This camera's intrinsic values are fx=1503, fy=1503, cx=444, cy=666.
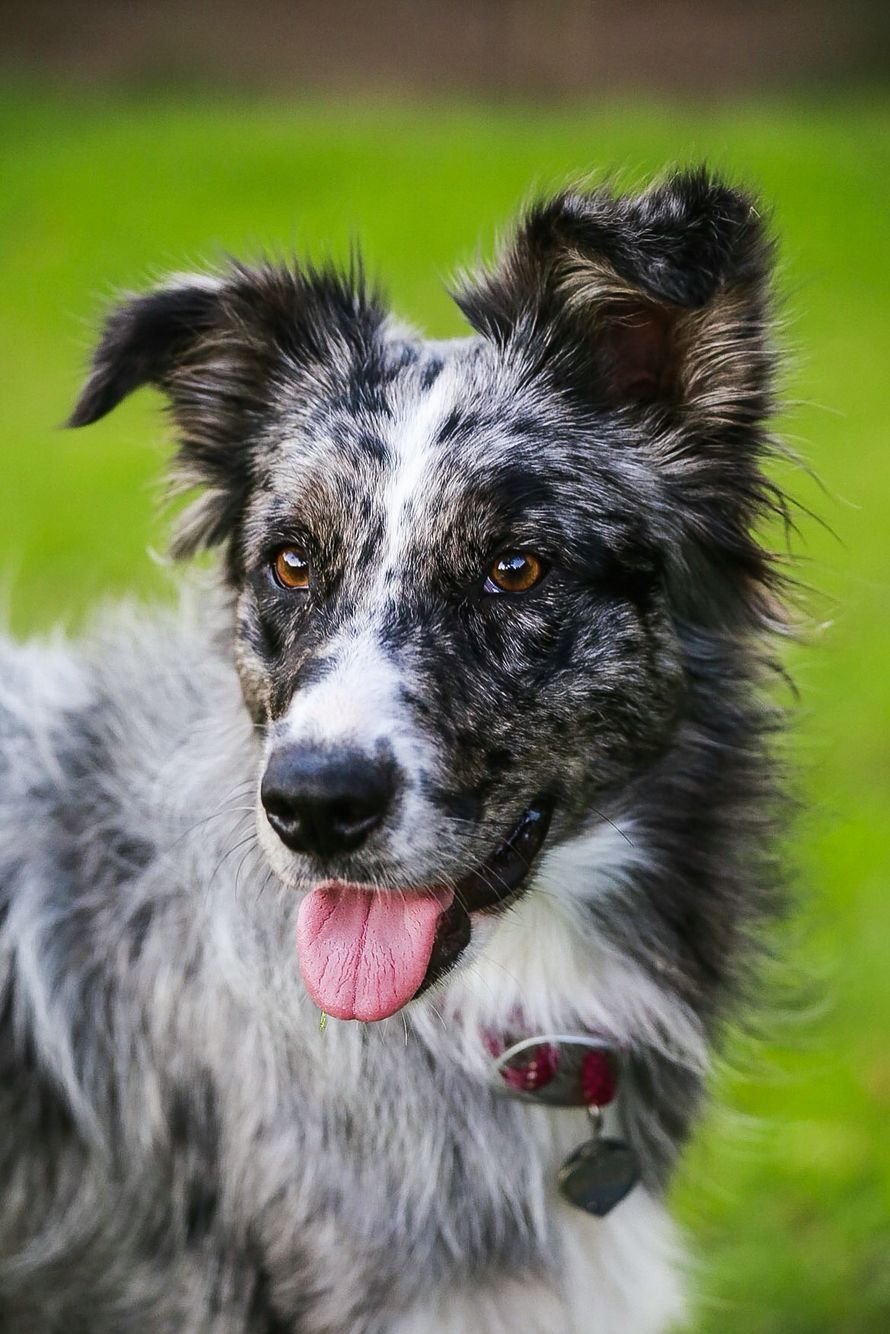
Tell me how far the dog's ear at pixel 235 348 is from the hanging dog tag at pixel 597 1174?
1.62 metres

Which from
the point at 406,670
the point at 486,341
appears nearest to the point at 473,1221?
the point at 406,670

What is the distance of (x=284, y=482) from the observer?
127 inches

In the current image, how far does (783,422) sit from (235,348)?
1.27 m

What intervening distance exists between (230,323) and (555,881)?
4.87ft

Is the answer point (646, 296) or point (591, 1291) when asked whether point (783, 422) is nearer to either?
point (646, 296)

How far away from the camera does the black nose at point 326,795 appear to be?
260 centimetres

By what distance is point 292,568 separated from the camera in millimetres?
3162

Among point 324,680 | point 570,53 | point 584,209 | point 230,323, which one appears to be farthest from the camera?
point 570,53

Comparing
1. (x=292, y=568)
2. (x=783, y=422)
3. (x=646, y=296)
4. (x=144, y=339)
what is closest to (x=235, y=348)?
(x=144, y=339)

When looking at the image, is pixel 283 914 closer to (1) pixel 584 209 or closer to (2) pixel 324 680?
(2) pixel 324 680

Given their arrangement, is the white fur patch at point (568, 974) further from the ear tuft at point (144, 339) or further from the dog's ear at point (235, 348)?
the ear tuft at point (144, 339)

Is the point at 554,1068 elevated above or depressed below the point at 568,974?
below

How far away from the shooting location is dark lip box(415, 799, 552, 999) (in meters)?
2.89

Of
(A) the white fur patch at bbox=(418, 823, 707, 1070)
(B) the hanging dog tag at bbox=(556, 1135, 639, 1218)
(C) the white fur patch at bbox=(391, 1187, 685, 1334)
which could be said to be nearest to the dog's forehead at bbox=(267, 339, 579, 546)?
(A) the white fur patch at bbox=(418, 823, 707, 1070)
